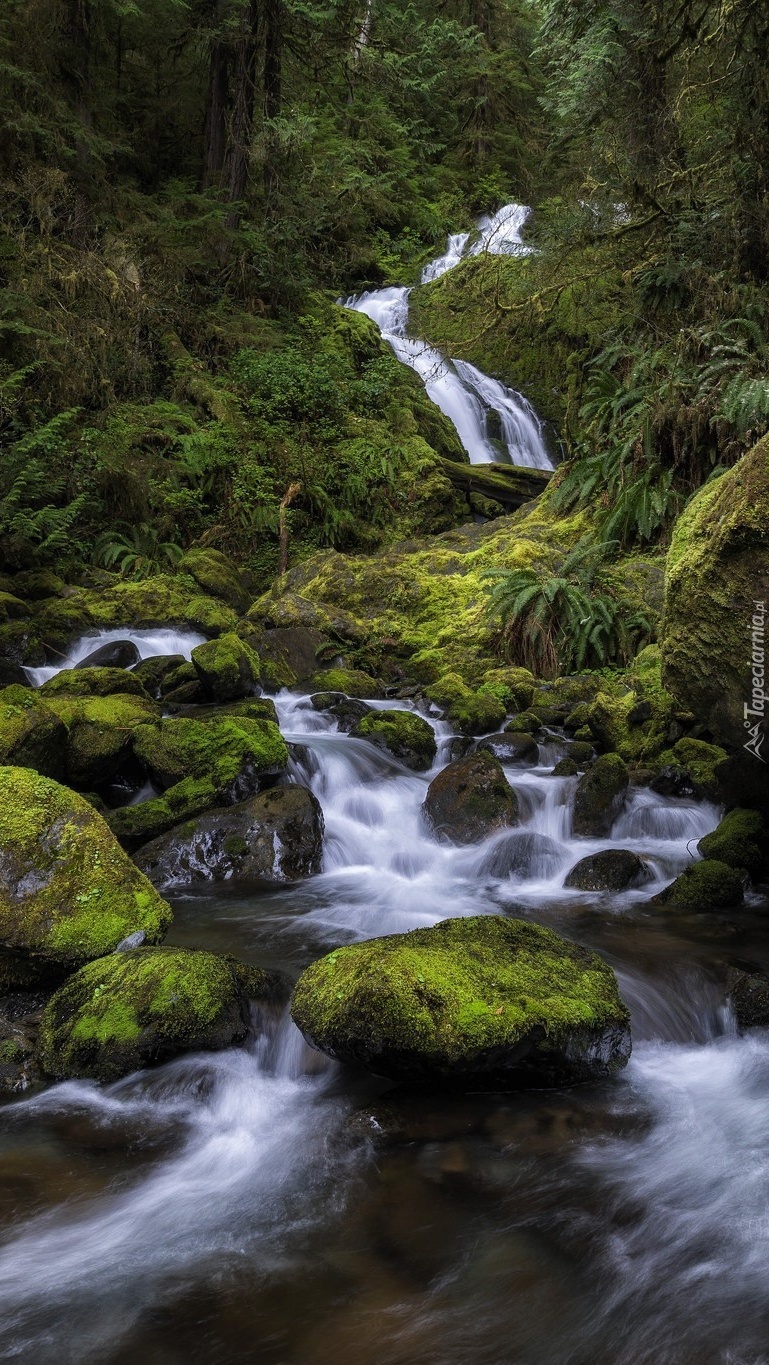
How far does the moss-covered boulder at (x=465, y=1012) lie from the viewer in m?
3.40

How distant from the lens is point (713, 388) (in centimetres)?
1093

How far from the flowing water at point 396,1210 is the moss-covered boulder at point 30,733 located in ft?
8.99

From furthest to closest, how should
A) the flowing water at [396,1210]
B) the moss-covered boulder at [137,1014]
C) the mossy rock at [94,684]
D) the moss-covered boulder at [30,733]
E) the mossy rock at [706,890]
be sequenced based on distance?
the mossy rock at [94,684], the moss-covered boulder at [30,733], the mossy rock at [706,890], the moss-covered boulder at [137,1014], the flowing water at [396,1210]

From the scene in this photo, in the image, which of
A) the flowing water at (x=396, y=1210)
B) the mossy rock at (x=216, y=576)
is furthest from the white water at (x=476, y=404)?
the flowing water at (x=396, y=1210)

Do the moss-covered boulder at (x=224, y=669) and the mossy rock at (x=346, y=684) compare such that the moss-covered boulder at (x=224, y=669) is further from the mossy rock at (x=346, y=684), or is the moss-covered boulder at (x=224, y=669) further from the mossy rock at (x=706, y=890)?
the mossy rock at (x=706, y=890)

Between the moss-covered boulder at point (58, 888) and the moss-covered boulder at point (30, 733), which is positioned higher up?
the moss-covered boulder at point (30, 733)

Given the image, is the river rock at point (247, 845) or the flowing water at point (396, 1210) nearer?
the flowing water at point (396, 1210)

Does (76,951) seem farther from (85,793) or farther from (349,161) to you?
(349,161)

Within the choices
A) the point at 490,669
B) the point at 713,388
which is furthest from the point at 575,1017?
the point at 713,388

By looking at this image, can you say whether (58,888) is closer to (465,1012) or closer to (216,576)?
(465,1012)

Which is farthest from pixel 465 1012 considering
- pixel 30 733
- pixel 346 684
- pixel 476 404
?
pixel 476 404

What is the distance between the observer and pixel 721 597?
4.64m

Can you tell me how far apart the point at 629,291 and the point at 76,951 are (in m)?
13.8

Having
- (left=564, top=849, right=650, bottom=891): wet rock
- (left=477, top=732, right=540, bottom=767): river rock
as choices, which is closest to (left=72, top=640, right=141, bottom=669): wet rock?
(left=477, top=732, right=540, bottom=767): river rock
